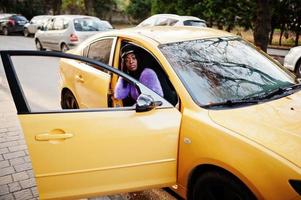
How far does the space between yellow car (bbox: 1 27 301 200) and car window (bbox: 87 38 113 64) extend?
3.68ft

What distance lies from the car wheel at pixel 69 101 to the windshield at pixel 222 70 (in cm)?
216

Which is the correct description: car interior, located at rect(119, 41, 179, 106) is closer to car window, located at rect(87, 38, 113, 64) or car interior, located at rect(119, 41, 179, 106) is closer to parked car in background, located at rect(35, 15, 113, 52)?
car window, located at rect(87, 38, 113, 64)

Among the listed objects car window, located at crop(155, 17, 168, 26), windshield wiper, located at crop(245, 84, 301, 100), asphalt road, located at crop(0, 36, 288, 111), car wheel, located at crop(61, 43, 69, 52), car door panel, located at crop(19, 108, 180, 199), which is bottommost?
asphalt road, located at crop(0, 36, 288, 111)

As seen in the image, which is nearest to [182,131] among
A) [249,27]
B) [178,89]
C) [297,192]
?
[178,89]

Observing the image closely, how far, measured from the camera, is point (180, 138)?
3.00 metres

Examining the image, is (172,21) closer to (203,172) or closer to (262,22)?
(262,22)

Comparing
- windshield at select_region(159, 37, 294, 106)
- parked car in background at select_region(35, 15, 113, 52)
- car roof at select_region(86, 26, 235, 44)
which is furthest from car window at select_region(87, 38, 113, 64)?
parked car in background at select_region(35, 15, 113, 52)

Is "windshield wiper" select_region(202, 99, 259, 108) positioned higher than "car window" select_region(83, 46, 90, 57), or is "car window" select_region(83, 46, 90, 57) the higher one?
"car window" select_region(83, 46, 90, 57)

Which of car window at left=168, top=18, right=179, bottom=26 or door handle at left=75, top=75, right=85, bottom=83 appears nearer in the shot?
door handle at left=75, top=75, right=85, bottom=83

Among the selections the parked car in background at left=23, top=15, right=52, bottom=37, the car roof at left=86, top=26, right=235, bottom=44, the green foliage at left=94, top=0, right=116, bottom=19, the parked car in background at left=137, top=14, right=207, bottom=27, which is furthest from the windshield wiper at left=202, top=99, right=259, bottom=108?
the green foliage at left=94, top=0, right=116, bottom=19

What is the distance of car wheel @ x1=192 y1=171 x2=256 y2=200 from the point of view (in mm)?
2547

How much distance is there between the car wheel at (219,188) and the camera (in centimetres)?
255

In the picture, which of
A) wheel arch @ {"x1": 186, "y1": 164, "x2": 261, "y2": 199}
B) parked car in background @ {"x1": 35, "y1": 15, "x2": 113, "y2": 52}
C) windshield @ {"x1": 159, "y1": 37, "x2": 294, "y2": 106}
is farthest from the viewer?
parked car in background @ {"x1": 35, "y1": 15, "x2": 113, "y2": 52}

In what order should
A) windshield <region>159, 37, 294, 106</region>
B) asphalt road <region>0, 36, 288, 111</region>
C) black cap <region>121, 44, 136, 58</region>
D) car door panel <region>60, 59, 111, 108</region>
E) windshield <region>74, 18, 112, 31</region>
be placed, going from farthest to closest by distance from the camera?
windshield <region>74, 18, 112, 31</region>
asphalt road <region>0, 36, 288, 111</region>
car door panel <region>60, 59, 111, 108</region>
black cap <region>121, 44, 136, 58</region>
windshield <region>159, 37, 294, 106</region>
